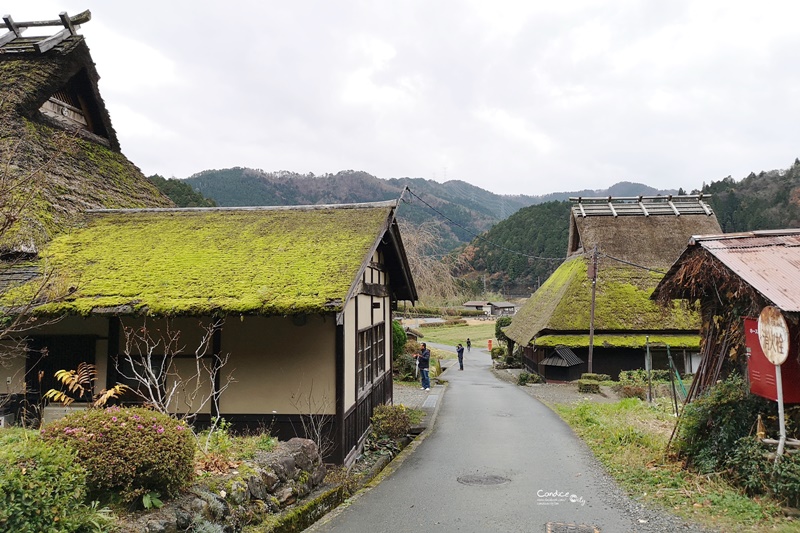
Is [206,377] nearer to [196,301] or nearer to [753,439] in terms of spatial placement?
[196,301]

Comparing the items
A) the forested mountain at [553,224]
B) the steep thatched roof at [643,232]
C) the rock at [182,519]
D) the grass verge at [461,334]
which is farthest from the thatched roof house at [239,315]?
the forested mountain at [553,224]

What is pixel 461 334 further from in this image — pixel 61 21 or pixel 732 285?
pixel 732 285

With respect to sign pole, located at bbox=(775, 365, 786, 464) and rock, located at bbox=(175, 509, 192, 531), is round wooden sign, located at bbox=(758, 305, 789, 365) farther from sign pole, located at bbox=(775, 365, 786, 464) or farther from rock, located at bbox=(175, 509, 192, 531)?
rock, located at bbox=(175, 509, 192, 531)

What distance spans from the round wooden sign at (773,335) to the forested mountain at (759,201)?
6090 centimetres

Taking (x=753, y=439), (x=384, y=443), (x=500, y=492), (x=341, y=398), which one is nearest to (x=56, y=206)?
(x=341, y=398)

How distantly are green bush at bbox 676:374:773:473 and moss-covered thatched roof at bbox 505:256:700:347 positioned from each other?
16.5 metres

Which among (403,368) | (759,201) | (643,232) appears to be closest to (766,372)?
(403,368)

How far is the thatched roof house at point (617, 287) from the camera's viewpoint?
24469mm

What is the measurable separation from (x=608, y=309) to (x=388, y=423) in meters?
16.9

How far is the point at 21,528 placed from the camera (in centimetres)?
385

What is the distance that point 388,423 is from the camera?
38.8ft

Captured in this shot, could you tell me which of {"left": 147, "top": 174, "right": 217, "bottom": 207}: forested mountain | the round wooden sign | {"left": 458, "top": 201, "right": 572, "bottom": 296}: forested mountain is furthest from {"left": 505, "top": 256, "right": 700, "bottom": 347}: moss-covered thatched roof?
{"left": 458, "top": 201, "right": 572, "bottom": 296}: forested mountain

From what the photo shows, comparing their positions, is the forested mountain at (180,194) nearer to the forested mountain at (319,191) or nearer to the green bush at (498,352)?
the green bush at (498,352)

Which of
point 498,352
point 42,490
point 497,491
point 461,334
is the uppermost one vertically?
point 42,490
